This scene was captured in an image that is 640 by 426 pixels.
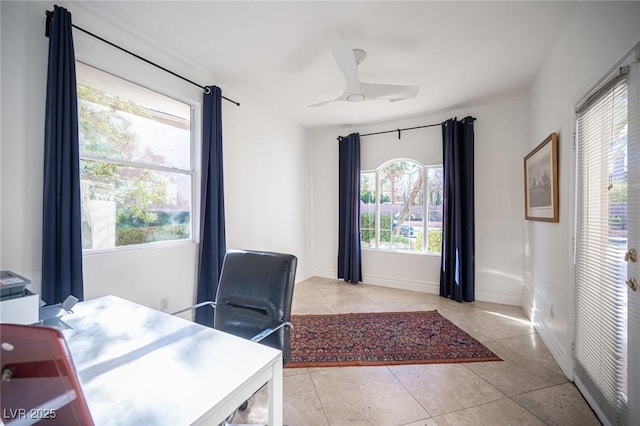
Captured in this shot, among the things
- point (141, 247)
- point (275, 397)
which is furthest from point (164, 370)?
point (141, 247)

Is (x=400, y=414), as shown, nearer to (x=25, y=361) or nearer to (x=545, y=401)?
(x=545, y=401)

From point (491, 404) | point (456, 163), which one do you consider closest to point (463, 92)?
point (456, 163)

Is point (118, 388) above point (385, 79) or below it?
below

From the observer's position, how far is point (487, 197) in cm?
366

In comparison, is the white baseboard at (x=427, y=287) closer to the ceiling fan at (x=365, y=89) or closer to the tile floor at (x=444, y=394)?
the tile floor at (x=444, y=394)

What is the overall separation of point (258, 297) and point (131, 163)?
1.70 m

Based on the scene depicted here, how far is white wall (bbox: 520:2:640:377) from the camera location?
59.9 inches

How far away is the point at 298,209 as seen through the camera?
4.65 m

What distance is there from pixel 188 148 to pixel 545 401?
3.57 metres

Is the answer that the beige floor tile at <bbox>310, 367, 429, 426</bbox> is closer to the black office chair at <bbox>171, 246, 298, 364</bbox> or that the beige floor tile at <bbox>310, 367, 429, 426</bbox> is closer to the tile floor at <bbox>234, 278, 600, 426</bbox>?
the tile floor at <bbox>234, 278, 600, 426</bbox>

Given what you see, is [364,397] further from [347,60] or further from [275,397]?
[347,60]

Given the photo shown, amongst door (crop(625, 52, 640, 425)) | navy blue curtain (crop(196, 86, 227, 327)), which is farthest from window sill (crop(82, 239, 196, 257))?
door (crop(625, 52, 640, 425))

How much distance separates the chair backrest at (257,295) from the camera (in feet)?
5.02

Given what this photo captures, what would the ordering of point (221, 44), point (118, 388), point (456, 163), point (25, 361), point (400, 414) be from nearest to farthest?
1. point (25, 361)
2. point (118, 388)
3. point (400, 414)
4. point (221, 44)
5. point (456, 163)
